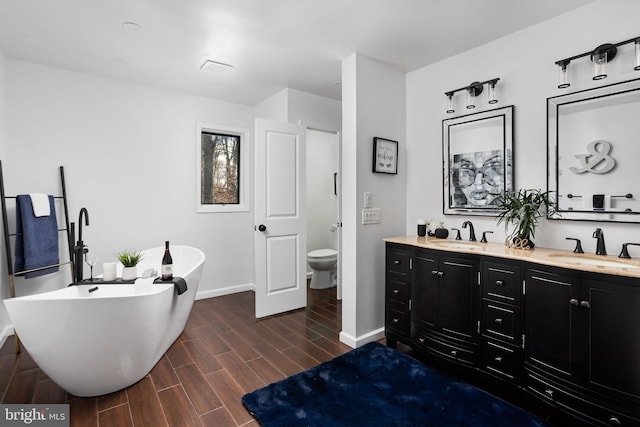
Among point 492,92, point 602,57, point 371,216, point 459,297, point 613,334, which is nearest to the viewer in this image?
point 613,334

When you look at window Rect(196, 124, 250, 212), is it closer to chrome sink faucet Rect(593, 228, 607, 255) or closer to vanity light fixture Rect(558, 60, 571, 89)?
vanity light fixture Rect(558, 60, 571, 89)

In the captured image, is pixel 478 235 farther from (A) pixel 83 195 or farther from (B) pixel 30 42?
(B) pixel 30 42

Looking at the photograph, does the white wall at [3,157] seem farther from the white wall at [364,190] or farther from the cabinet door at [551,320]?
the cabinet door at [551,320]

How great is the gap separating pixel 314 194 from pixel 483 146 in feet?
10.1

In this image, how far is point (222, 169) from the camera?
4430 millimetres

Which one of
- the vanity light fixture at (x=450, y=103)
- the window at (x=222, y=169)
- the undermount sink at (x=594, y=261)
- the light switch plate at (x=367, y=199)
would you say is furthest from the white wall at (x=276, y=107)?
the undermount sink at (x=594, y=261)

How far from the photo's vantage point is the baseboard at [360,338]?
9.54ft

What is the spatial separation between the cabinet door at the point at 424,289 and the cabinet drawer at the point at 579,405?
0.73m

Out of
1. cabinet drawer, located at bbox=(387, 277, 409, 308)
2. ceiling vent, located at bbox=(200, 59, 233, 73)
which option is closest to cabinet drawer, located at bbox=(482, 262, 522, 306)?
cabinet drawer, located at bbox=(387, 277, 409, 308)

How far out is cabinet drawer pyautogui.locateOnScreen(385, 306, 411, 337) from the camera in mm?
2762

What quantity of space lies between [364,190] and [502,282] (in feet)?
4.38

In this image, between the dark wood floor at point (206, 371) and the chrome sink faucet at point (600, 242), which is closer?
the dark wood floor at point (206, 371)

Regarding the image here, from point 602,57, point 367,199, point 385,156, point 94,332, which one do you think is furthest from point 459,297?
point 94,332

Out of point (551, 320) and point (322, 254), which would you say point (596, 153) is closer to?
point (551, 320)
